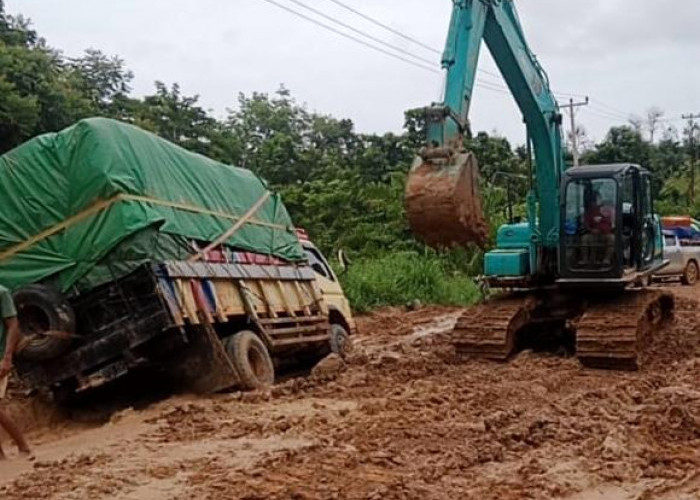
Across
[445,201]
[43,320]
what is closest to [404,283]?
[445,201]

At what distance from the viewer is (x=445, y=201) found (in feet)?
28.6

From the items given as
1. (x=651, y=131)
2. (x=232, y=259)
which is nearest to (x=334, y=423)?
(x=232, y=259)

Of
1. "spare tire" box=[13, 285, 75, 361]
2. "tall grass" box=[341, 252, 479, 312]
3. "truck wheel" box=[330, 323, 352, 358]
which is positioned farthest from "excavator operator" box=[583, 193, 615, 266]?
"tall grass" box=[341, 252, 479, 312]

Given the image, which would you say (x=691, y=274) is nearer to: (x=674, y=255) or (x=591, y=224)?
(x=674, y=255)

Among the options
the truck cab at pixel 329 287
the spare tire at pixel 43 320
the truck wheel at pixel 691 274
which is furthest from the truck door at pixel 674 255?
the spare tire at pixel 43 320

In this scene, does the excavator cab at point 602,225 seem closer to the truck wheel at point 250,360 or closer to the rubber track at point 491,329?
the rubber track at point 491,329

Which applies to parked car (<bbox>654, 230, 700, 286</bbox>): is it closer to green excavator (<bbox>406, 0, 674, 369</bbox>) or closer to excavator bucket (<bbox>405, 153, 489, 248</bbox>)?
green excavator (<bbox>406, 0, 674, 369</bbox>)

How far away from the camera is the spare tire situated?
8.03 m

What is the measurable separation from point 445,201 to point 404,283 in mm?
14999

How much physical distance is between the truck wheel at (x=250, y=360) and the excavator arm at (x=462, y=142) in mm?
2080

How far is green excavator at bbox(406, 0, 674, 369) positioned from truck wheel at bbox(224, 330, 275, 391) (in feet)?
6.81

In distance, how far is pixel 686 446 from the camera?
6422 mm

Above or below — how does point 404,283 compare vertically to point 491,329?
below

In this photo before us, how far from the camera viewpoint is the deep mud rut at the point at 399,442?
5469mm
